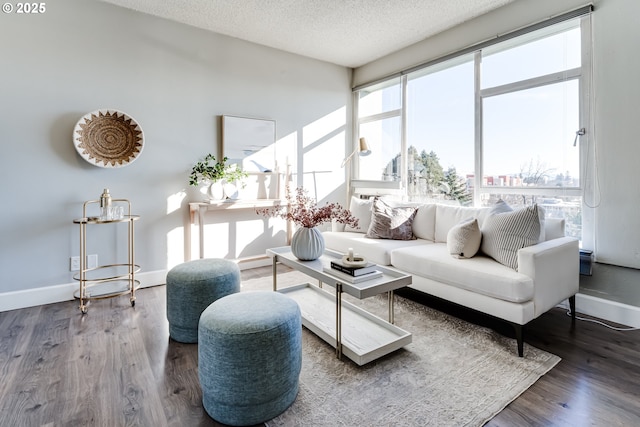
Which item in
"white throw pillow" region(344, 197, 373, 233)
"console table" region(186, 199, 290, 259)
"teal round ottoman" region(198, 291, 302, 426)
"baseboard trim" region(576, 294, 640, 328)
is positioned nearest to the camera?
"teal round ottoman" region(198, 291, 302, 426)

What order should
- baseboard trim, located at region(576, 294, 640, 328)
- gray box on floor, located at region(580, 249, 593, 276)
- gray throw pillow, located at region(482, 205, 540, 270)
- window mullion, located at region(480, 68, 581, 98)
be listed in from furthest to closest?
1. window mullion, located at region(480, 68, 581, 98)
2. gray box on floor, located at region(580, 249, 593, 276)
3. baseboard trim, located at region(576, 294, 640, 328)
4. gray throw pillow, located at region(482, 205, 540, 270)

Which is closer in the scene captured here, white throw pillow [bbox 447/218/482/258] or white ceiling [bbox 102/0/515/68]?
white throw pillow [bbox 447/218/482/258]

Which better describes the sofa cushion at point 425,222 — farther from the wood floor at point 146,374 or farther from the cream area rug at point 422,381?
the cream area rug at point 422,381

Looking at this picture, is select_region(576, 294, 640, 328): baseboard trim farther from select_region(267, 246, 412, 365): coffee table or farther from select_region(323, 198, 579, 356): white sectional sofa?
select_region(267, 246, 412, 365): coffee table

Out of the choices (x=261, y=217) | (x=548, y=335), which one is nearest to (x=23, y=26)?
(x=261, y=217)

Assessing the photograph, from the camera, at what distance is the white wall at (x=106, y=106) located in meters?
2.82

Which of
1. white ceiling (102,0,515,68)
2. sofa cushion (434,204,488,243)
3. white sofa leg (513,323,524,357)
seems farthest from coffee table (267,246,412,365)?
white ceiling (102,0,515,68)

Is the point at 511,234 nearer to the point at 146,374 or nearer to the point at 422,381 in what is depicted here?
the point at 422,381

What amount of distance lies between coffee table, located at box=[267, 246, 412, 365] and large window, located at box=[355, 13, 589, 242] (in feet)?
5.85

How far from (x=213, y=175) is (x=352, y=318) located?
2.14 meters

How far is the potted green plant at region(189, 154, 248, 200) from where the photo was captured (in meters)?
3.57

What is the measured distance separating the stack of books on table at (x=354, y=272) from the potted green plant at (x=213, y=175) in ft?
6.38

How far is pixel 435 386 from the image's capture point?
1.75 m

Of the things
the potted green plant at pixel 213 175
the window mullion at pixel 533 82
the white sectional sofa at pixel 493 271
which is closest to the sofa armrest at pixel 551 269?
the white sectional sofa at pixel 493 271
